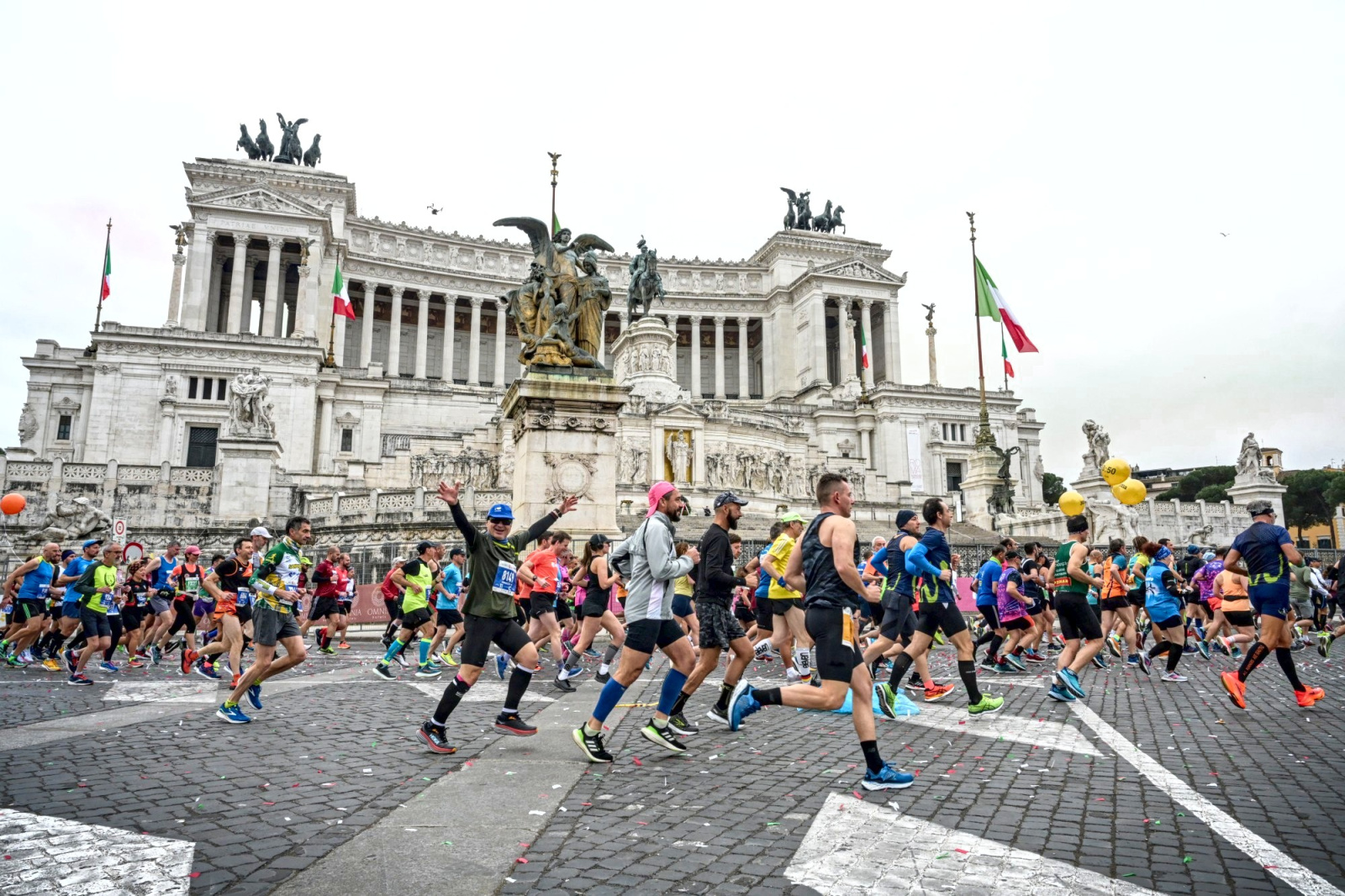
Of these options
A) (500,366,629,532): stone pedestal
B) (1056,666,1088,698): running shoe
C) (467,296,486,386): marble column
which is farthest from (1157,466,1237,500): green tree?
(1056,666,1088,698): running shoe

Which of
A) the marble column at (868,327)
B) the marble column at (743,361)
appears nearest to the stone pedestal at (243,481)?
the marble column at (868,327)

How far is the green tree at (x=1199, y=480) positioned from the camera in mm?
99000

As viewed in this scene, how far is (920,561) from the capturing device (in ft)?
27.3

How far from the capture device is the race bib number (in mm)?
7074

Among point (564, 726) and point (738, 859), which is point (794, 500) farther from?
point (738, 859)

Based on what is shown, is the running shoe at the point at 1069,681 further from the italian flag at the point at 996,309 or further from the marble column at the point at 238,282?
the marble column at the point at 238,282

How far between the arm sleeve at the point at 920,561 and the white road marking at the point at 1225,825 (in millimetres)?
2008

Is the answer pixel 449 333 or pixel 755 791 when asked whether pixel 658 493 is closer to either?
pixel 755 791

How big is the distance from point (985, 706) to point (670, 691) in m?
3.67

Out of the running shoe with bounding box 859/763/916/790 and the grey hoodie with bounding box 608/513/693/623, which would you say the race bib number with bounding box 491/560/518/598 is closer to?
the grey hoodie with bounding box 608/513/693/623

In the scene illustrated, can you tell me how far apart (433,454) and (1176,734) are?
36.8 meters

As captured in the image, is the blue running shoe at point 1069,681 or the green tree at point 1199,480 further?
the green tree at point 1199,480

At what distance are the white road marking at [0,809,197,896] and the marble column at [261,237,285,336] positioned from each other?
2601 inches

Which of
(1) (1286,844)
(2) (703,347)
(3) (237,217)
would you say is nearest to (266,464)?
(1) (1286,844)
